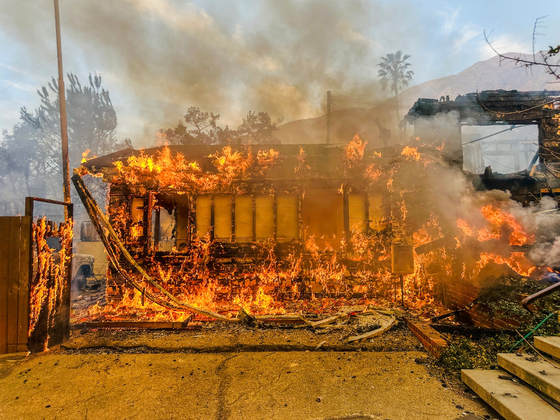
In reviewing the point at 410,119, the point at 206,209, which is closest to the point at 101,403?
the point at 206,209

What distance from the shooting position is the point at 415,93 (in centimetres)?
11338

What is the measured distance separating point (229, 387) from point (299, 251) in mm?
5036

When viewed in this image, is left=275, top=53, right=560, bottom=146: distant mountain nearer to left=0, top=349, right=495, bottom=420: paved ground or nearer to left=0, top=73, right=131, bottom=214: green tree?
left=0, top=349, right=495, bottom=420: paved ground

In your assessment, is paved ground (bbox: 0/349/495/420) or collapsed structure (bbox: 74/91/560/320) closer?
paved ground (bbox: 0/349/495/420)

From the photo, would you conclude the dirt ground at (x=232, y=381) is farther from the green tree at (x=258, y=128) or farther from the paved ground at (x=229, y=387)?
the green tree at (x=258, y=128)

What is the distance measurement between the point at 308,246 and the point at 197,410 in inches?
226

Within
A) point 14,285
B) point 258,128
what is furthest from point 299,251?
point 258,128

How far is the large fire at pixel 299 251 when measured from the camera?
26.8ft

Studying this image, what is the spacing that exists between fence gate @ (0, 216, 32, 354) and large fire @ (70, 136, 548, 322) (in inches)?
Answer: 138

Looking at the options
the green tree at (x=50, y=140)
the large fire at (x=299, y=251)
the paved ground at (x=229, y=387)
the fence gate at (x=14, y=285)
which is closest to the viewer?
the paved ground at (x=229, y=387)

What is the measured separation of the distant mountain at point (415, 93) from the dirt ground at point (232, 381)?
5.27 meters

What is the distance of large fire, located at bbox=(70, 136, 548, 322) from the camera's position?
817cm

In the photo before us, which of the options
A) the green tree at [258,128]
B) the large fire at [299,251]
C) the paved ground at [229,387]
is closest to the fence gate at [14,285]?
the paved ground at [229,387]

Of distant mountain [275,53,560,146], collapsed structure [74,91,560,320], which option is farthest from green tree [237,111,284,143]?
collapsed structure [74,91,560,320]
